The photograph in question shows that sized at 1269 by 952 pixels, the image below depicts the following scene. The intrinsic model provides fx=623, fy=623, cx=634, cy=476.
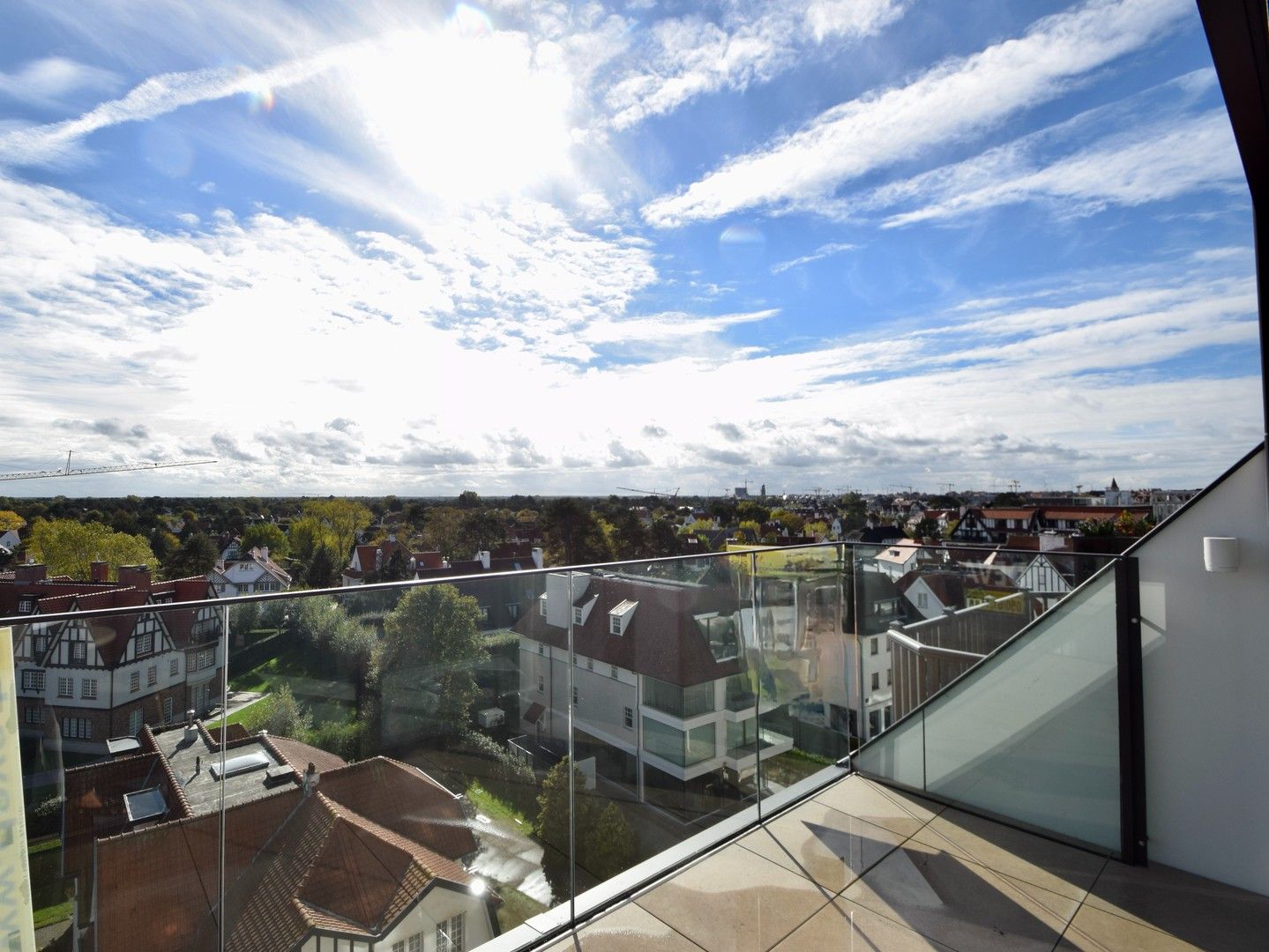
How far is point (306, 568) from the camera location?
115ft

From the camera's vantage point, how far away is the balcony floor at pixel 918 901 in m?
2.09

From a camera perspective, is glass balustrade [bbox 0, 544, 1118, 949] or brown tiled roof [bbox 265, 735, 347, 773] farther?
brown tiled roof [bbox 265, 735, 347, 773]

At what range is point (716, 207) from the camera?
29.6 feet

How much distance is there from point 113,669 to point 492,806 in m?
1.08

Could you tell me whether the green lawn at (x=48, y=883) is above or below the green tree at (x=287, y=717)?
below

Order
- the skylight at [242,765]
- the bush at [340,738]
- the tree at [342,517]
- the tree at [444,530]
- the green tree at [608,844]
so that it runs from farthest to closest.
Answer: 1. the tree at [342,517]
2. the tree at [444,530]
3. the green tree at [608,844]
4. the bush at [340,738]
5. the skylight at [242,765]

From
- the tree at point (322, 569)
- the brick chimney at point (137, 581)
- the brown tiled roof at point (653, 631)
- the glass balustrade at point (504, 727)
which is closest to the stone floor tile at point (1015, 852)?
the glass balustrade at point (504, 727)

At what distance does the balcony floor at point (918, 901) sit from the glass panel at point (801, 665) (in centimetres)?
37

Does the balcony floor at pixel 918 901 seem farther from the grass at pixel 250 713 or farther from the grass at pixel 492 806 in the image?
the grass at pixel 250 713

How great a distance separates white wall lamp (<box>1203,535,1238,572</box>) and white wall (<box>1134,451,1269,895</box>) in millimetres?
42

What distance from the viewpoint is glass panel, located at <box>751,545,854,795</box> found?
3.02 meters

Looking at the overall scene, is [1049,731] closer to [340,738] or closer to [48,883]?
[340,738]

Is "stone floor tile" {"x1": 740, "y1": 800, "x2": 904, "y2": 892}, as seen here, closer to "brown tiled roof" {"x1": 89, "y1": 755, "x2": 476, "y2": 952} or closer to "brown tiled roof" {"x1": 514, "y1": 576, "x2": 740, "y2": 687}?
"brown tiled roof" {"x1": 514, "y1": 576, "x2": 740, "y2": 687}

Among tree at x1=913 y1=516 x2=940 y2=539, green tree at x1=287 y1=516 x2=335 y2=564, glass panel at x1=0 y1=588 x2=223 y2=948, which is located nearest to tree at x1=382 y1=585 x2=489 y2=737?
glass panel at x1=0 y1=588 x2=223 y2=948
